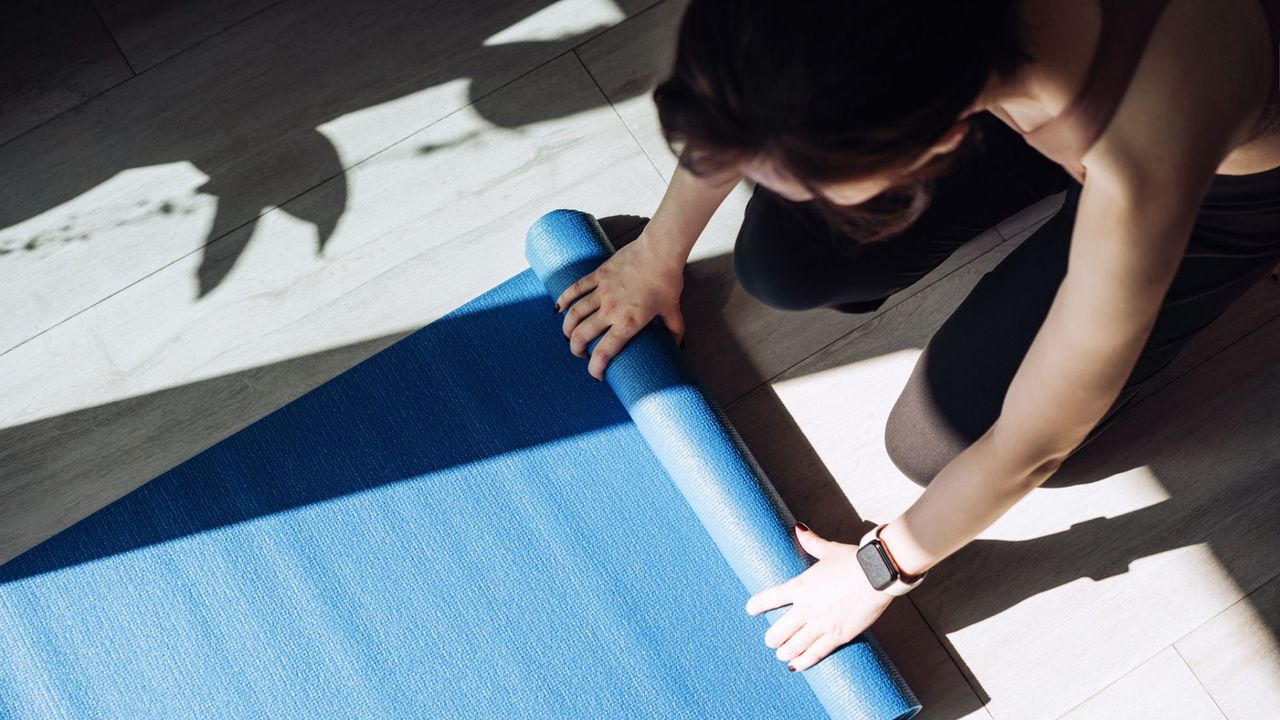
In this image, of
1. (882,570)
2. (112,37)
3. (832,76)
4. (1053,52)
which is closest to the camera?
(832,76)

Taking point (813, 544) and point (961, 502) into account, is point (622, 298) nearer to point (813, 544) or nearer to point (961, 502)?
point (813, 544)

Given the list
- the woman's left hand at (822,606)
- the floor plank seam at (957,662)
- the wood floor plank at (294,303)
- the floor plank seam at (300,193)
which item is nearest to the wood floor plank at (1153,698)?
the floor plank seam at (957,662)

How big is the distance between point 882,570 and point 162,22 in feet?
5.53

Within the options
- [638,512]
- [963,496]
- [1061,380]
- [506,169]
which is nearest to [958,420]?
[963,496]

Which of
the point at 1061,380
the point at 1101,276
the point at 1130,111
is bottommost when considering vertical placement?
the point at 1061,380

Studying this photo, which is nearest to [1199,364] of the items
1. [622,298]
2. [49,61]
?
[622,298]

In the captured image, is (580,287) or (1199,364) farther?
(1199,364)

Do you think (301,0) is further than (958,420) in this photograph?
Yes

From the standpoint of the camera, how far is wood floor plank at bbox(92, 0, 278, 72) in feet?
6.03

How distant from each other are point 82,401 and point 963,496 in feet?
4.58

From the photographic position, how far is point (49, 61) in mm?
1822

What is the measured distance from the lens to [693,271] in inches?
65.2

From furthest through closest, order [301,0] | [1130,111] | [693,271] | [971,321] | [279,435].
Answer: [301,0]
[693,271]
[279,435]
[971,321]
[1130,111]

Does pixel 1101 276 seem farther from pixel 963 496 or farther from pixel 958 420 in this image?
pixel 958 420
